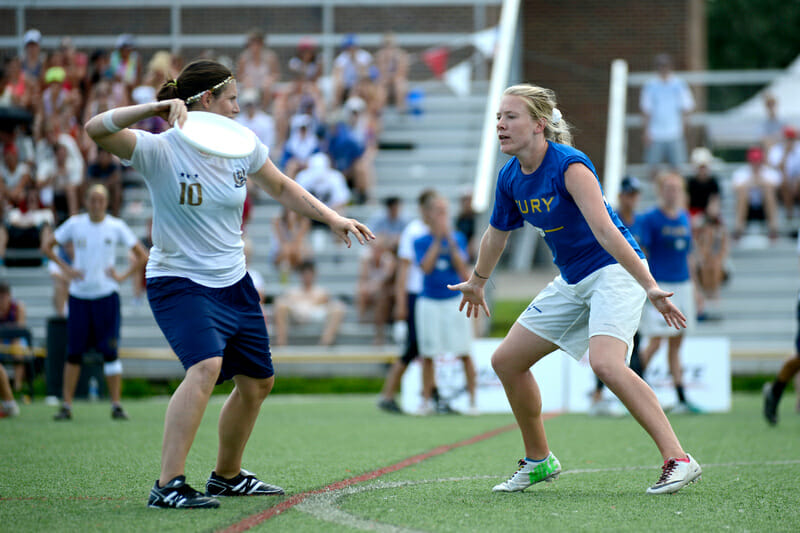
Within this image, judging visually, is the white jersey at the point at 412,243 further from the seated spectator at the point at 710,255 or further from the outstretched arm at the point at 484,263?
the outstretched arm at the point at 484,263

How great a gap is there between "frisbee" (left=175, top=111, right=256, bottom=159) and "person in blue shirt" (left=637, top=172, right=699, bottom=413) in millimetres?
6609

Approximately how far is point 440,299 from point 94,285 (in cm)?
359

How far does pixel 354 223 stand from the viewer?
4879 millimetres

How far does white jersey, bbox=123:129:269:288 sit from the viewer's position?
15.1 ft

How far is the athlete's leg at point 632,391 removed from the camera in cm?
484

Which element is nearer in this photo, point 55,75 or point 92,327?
point 92,327

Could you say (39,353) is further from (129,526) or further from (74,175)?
(129,526)

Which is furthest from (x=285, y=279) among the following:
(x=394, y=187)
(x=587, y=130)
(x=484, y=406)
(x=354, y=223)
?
(x=354, y=223)

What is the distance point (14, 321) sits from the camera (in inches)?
537

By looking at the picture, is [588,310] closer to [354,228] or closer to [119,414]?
[354,228]

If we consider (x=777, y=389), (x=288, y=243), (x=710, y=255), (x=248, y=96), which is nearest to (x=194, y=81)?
(x=777, y=389)

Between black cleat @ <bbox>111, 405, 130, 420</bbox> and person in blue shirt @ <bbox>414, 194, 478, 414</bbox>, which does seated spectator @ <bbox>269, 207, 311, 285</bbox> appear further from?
black cleat @ <bbox>111, 405, 130, 420</bbox>

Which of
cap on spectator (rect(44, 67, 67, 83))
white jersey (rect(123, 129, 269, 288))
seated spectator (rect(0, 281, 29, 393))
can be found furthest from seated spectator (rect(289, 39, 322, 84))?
white jersey (rect(123, 129, 269, 288))

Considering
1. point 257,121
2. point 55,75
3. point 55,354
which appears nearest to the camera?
point 55,354
